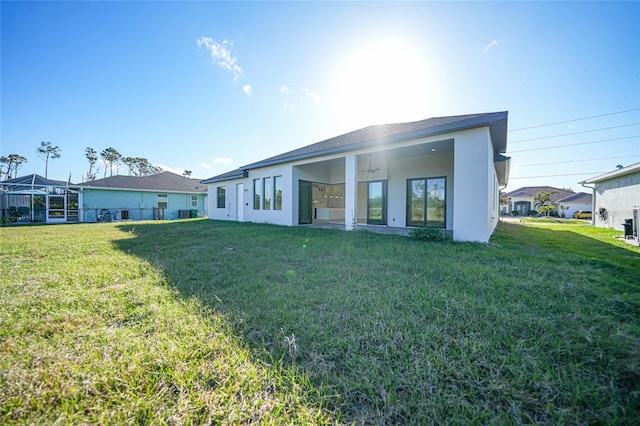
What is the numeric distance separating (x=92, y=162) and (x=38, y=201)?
931 inches

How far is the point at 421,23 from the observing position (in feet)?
25.9

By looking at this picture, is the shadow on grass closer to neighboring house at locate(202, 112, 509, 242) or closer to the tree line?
neighboring house at locate(202, 112, 509, 242)

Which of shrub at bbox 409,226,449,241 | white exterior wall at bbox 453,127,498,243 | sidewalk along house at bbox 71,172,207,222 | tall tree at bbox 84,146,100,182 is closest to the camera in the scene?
white exterior wall at bbox 453,127,498,243

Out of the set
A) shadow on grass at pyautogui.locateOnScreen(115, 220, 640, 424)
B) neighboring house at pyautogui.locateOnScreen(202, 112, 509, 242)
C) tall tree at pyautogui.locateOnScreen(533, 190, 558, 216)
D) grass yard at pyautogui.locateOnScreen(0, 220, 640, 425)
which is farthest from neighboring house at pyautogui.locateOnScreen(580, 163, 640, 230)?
tall tree at pyautogui.locateOnScreen(533, 190, 558, 216)

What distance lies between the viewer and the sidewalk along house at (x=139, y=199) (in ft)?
58.7

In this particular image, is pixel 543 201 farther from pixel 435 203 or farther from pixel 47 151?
pixel 47 151

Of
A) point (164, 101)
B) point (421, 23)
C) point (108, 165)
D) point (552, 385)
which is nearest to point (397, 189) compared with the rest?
point (421, 23)

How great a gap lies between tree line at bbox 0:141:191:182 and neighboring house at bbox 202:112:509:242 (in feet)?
105

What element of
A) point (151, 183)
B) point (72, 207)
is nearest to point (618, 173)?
point (151, 183)

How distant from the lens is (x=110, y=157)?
35688mm

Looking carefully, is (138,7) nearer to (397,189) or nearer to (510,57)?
(397,189)

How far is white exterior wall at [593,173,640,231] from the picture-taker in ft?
34.0

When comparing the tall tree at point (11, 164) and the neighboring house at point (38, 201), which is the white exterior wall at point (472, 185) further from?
the tall tree at point (11, 164)

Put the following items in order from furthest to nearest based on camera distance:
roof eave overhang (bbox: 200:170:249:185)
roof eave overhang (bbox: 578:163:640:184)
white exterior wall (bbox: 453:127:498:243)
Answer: roof eave overhang (bbox: 200:170:249:185) < roof eave overhang (bbox: 578:163:640:184) < white exterior wall (bbox: 453:127:498:243)
